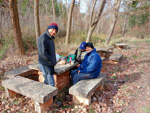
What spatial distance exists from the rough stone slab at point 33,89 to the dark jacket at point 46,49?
0.58m

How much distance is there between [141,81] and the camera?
3.82 meters

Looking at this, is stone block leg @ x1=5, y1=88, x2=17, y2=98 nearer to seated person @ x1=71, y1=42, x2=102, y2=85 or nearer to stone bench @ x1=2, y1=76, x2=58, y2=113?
stone bench @ x1=2, y1=76, x2=58, y2=113

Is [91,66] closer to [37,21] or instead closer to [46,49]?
[46,49]

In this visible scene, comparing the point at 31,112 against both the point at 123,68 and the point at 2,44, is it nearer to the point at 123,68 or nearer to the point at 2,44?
the point at 123,68

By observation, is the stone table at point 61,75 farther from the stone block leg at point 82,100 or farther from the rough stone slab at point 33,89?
the stone block leg at point 82,100

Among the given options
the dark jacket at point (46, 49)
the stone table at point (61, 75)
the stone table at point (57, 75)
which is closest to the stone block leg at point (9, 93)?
the stone table at point (57, 75)

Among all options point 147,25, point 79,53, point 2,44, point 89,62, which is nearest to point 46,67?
point 89,62

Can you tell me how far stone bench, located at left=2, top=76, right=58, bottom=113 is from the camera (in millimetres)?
2221

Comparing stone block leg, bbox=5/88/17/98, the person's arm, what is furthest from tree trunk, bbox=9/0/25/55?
the person's arm

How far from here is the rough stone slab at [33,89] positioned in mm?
2216

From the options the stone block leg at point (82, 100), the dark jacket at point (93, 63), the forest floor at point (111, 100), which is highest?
the dark jacket at point (93, 63)

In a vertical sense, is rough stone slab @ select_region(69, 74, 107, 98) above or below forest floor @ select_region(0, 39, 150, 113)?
above

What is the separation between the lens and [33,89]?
2.42 metres

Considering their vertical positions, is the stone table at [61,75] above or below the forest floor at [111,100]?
above
